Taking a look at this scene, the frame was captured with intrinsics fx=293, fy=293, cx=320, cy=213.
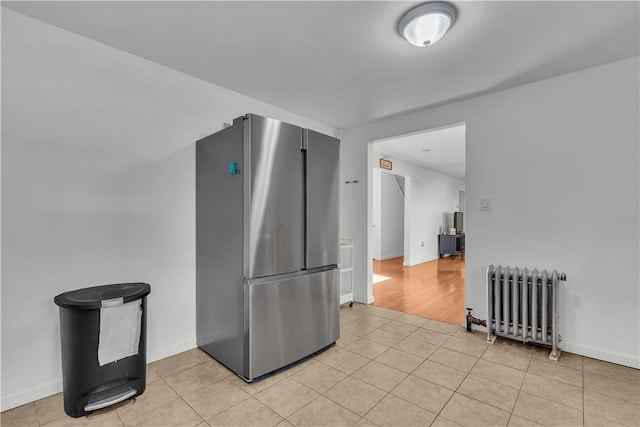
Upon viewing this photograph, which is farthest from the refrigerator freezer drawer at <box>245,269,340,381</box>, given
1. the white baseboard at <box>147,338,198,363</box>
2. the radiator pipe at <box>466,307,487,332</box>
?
the radiator pipe at <box>466,307,487,332</box>

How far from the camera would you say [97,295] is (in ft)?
5.77

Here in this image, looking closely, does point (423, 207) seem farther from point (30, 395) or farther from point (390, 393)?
point (30, 395)

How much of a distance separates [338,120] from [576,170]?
251cm

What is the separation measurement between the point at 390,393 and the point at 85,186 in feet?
8.24

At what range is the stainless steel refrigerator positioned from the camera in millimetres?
2055

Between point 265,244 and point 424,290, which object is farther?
point 424,290

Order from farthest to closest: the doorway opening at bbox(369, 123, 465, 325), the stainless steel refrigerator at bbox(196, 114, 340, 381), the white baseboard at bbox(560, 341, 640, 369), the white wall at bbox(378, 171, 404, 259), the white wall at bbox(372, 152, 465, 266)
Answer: the white wall at bbox(378, 171, 404, 259), the white wall at bbox(372, 152, 465, 266), the doorway opening at bbox(369, 123, 465, 325), the white baseboard at bbox(560, 341, 640, 369), the stainless steel refrigerator at bbox(196, 114, 340, 381)

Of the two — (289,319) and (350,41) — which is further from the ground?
(350,41)

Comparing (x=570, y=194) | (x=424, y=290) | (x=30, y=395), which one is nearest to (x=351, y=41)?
(x=570, y=194)

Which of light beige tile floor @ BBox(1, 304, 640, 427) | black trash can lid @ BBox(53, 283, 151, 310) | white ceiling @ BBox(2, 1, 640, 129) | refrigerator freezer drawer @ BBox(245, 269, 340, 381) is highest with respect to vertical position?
white ceiling @ BBox(2, 1, 640, 129)

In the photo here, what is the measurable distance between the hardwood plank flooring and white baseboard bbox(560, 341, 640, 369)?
943 millimetres

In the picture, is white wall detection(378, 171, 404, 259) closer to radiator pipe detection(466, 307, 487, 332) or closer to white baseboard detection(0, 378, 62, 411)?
radiator pipe detection(466, 307, 487, 332)

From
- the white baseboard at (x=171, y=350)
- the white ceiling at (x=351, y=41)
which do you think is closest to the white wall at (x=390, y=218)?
the white ceiling at (x=351, y=41)

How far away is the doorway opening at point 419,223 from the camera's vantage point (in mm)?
4145
